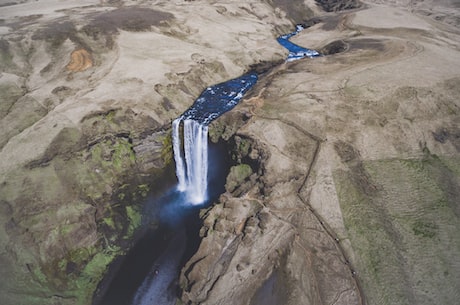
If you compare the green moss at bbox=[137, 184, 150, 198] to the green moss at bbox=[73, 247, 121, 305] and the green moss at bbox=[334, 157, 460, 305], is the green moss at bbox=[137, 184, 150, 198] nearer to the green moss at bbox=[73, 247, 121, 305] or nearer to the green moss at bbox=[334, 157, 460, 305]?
the green moss at bbox=[73, 247, 121, 305]

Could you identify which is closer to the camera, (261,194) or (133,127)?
(261,194)

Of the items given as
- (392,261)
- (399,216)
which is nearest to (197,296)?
(392,261)

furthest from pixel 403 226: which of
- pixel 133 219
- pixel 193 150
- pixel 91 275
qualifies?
pixel 91 275

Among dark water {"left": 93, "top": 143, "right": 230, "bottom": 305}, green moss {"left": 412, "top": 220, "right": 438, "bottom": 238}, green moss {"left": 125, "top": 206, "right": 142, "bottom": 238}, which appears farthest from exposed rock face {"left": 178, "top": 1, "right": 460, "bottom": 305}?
green moss {"left": 125, "top": 206, "right": 142, "bottom": 238}

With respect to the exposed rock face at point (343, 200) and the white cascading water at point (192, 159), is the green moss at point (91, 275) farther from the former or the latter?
the white cascading water at point (192, 159)

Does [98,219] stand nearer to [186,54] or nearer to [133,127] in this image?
[133,127]

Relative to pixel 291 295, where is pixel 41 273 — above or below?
below

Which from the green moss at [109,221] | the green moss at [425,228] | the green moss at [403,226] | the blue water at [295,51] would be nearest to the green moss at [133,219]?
the green moss at [109,221]

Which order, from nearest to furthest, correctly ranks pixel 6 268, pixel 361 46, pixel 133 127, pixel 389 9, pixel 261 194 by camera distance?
pixel 6 268
pixel 261 194
pixel 133 127
pixel 361 46
pixel 389 9
